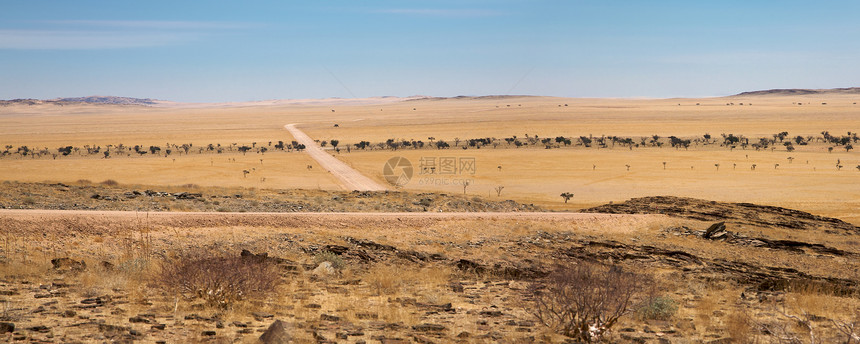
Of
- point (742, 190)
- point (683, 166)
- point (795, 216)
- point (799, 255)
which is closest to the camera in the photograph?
point (799, 255)

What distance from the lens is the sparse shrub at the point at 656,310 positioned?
13.1 m

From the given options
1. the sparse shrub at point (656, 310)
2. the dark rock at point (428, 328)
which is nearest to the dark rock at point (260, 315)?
the dark rock at point (428, 328)

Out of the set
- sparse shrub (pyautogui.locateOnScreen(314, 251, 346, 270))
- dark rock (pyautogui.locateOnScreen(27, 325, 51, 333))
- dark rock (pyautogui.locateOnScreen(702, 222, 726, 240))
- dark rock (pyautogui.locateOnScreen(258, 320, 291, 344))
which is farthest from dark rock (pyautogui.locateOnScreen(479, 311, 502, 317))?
dark rock (pyautogui.locateOnScreen(702, 222, 726, 240))

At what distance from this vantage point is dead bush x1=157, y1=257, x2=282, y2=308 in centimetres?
1267

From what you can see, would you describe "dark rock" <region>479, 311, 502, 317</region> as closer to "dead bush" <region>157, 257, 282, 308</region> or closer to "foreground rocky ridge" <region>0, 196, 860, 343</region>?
"foreground rocky ridge" <region>0, 196, 860, 343</region>

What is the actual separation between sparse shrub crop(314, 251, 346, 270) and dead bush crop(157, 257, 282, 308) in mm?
4101

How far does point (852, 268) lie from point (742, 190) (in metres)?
27.8

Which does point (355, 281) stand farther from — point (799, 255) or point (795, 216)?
point (795, 216)

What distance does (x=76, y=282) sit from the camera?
14.3m

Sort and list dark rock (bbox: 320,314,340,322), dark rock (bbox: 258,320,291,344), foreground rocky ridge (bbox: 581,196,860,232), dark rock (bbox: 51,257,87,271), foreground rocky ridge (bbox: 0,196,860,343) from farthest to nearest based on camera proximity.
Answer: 1. foreground rocky ridge (bbox: 581,196,860,232)
2. dark rock (bbox: 51,257,87,271)
3. dark rock (bbox: 320,314,340,322)
4. foreground rocky ridge (bbox: 0,196,860,343)
5. dark rock (bbox: 258,320,291,344)

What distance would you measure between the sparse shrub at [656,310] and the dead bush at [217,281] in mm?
7916

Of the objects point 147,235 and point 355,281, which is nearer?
point 355,281

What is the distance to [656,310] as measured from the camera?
1313cm

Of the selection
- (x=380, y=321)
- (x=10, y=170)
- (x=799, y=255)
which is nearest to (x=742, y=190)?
(x=799, y=255)
